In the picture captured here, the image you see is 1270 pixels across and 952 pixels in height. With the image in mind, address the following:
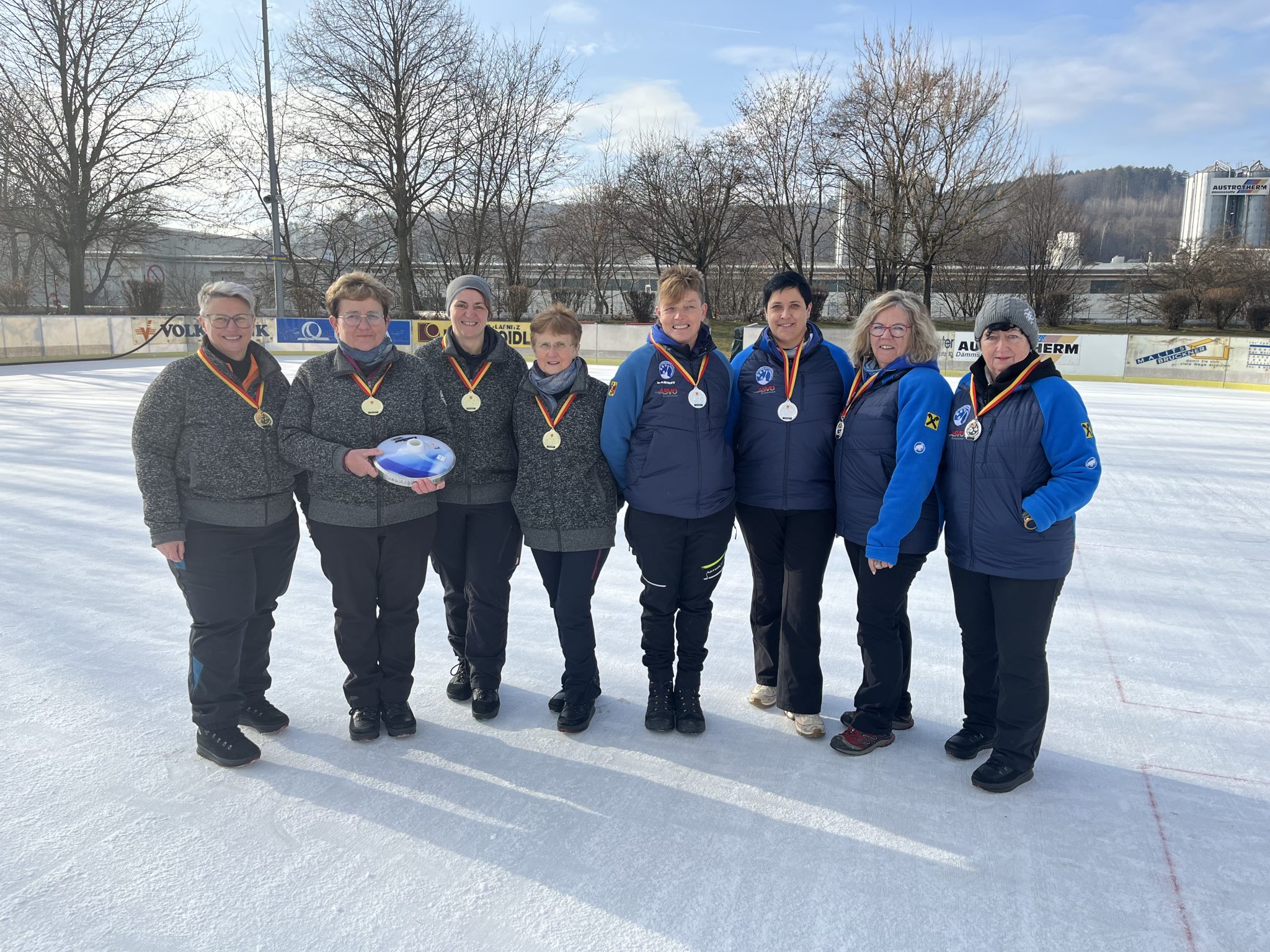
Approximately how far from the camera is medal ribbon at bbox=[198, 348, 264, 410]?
104 inches

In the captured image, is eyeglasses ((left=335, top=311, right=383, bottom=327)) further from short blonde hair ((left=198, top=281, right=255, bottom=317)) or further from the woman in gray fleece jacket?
the woman in gray fleece jacket

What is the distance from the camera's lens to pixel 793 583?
9.48 feet

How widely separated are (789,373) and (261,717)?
2.27 meters

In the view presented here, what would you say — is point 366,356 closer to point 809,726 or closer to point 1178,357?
point 809,726

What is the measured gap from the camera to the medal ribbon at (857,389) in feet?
8.84

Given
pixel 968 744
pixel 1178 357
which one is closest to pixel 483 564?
pixel 968 744

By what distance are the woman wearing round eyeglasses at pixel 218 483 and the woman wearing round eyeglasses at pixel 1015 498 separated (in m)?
2.28

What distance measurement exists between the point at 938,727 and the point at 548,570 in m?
1.59

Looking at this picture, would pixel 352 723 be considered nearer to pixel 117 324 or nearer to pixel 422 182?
pixel 117 324

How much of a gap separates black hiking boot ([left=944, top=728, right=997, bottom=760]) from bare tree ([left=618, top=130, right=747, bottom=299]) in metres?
27.1

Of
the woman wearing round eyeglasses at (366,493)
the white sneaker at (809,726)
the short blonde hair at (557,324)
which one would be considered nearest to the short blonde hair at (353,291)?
the woman wearing round eyeglasses at (366,493)

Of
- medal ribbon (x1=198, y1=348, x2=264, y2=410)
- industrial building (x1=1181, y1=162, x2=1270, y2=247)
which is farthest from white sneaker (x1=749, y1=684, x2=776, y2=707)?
industrial building (x1=1181, y1=162, x2=1270, y2=247)

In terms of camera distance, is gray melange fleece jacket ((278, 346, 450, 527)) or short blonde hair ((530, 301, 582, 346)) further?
short blonde hair ((530, 301, 582, 346))

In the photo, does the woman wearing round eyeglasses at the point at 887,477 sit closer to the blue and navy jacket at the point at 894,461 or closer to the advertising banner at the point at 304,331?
the blue and navy jacket at the point at 894,461
